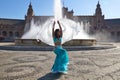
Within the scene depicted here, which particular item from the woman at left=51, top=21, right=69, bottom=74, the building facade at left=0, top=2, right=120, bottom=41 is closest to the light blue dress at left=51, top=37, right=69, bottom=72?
the woman at left=51, top=21, right=69, bottom=74

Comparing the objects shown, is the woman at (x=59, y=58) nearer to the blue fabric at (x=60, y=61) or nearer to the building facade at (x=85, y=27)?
the blue fabric at (x=60, y=61)

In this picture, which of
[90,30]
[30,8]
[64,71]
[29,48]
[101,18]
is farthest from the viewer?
[30,8]

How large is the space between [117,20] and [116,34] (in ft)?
50.5

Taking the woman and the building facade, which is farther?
the building facade

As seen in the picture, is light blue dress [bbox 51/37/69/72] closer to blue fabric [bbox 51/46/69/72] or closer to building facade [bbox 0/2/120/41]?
blue fabric [bbox 51/46/69/72]

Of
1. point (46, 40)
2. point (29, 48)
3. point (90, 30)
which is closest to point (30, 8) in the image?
point (90, 30)

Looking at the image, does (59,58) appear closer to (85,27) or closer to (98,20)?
(85,27)

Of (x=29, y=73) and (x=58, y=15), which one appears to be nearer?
(x=29, y=73)

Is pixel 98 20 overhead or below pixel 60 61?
overhead

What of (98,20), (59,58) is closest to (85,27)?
(98,20)

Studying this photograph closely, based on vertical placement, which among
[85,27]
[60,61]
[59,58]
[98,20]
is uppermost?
[98,20]

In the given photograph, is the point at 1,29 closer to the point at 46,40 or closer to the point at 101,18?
the point at 101,18

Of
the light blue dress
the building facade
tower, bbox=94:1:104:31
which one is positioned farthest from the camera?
tower, bbox=94:1:104:31

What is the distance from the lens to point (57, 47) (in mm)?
6281
